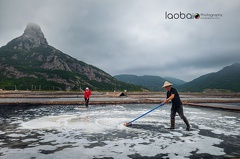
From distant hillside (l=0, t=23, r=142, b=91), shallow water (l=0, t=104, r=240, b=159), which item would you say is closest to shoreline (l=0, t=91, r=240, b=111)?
shallow water (l=0, t=104, r=240, b=159)

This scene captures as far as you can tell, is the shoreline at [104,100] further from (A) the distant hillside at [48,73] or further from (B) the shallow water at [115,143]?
(A) the distant hillside at [48,73]

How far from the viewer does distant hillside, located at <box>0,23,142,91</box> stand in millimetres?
123544

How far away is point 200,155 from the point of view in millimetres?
4672

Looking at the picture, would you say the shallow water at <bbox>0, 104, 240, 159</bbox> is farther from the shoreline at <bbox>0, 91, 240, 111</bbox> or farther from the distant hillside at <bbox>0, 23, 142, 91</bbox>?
the distant hillside at <bbox>0, 23, 142, 91</bbox>

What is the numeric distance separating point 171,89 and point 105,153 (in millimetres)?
4466

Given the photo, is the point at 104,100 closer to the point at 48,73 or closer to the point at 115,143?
the point at 115,143

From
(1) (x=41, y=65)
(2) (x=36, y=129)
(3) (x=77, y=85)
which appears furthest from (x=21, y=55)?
(2) (x=36, y=129)

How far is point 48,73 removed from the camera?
150 meters

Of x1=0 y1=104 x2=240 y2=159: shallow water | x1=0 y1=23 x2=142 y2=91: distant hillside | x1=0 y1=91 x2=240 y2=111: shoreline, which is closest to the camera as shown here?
x1=0 y1=104 x2=240 y2=159: shallow water

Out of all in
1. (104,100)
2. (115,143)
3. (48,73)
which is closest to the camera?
(115,143)

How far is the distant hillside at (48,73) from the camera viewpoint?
123544mm

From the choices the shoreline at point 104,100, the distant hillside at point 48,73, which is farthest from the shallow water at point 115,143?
the distant hillside at point 48,73

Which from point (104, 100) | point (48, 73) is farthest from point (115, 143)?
point (48, 73)

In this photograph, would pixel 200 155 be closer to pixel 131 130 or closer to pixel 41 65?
pixel 131 130
